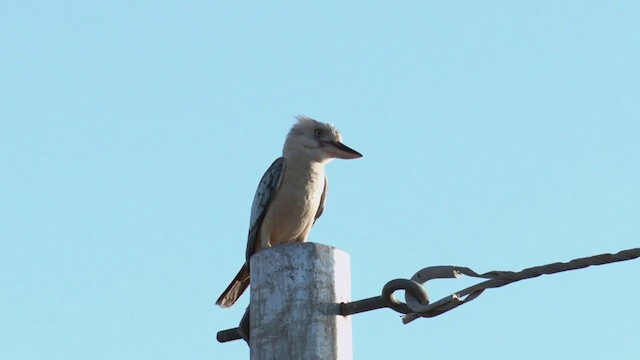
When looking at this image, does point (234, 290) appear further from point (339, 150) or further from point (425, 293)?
point (425, 293)

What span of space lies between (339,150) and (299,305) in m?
4.97

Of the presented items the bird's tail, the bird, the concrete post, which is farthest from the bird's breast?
the concrete post

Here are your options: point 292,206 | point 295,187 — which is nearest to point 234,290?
point 292,206

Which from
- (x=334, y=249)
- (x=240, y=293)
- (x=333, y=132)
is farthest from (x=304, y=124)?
(x=334, y=249)

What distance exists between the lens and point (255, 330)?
4633 mm

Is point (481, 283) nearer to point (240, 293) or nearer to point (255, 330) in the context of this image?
point (255, 330)

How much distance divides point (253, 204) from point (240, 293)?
3.55ft

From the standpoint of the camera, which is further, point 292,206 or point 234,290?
point 292,206

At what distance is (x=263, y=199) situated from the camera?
9.62m

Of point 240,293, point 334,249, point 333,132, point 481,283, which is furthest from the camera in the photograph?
point 333,132

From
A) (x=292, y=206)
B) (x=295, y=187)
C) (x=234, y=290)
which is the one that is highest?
(x=295, y=187)

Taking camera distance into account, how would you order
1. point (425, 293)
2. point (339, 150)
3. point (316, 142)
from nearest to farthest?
point (425, 293) → point (339, 150) → point (316, 142)

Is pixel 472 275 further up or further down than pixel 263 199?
further down

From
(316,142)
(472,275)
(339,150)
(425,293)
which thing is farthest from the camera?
(316,142)
